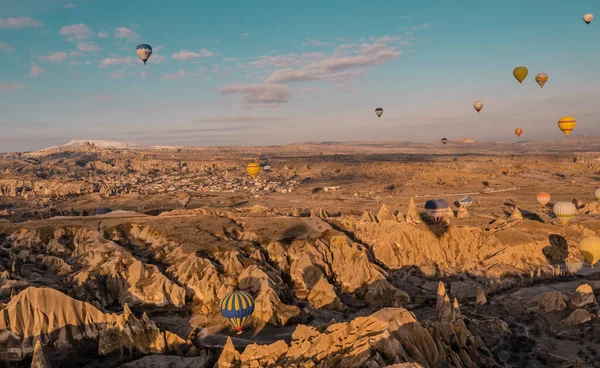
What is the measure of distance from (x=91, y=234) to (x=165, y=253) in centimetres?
1774

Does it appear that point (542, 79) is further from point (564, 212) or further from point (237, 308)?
point (237, 308)

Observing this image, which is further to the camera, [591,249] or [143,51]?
[143,51]

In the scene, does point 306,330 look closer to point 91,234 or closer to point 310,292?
point 310,292

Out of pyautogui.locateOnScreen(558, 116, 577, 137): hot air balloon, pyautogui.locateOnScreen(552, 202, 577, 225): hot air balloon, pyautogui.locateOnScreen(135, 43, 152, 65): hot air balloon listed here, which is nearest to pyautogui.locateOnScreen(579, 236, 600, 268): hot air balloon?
pyautogui.locateOnScreen(552, 202, 577, 225): hot air balloon

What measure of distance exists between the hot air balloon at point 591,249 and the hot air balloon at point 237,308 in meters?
57.0

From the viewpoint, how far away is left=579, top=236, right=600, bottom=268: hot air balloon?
72.1 meters


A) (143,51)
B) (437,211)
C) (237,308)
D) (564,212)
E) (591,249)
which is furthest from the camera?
(143,51)

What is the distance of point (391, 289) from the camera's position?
6619 centimetres

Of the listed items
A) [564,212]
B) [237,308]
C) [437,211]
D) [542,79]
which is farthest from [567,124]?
[237,308]

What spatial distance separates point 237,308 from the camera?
53.7m

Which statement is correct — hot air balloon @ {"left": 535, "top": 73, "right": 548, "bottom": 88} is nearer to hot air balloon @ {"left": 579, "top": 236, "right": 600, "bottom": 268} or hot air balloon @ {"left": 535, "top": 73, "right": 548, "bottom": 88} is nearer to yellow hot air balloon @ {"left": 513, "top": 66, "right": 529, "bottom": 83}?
yellow hot air balloon @ {"left": 513, "top": 66, "right": 529, "bottom": 83}

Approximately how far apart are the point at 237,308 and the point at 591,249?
5917 centimetres

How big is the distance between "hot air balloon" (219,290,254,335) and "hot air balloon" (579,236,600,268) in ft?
187

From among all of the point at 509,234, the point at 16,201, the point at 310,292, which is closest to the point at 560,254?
the point at 509,234
